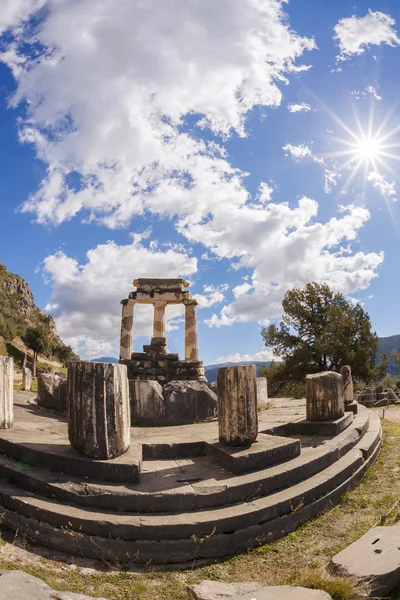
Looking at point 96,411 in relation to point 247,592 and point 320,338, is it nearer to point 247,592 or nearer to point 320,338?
point 247,592

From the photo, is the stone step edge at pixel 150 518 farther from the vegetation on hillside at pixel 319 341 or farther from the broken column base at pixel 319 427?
the vegetation on hillside at pixel 319 341

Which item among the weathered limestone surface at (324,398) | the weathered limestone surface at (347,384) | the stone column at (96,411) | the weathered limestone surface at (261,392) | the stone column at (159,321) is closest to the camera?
the stone column at (96,411)

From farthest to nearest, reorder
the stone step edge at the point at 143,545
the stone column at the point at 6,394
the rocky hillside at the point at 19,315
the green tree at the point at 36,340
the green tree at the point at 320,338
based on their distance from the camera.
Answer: the rocky hillside at the point at 19,315
the green tree at the point at 36,340
the green tree at the point at 320,338
the stone column at the point at 6,394
the stone step edge at the point at 143,545

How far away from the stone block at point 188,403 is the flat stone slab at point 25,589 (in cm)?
595

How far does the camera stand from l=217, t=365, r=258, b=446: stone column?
640cm

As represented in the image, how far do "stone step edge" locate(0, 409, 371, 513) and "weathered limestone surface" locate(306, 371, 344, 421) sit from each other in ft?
8.10

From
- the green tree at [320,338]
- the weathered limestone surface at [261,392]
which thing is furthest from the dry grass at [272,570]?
the green tree at [320,338]

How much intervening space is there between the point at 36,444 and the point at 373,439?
21.0ft

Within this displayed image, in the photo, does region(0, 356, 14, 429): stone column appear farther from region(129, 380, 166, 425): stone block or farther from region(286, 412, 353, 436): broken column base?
region(286, 412, 353, 436): broken column base

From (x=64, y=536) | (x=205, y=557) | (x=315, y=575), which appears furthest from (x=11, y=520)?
(x=315, y=575)

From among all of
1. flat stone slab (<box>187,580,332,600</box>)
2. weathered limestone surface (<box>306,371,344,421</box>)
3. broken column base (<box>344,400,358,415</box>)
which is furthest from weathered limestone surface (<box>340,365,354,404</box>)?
flat stone slab (<box>187,580,332,600</box>)

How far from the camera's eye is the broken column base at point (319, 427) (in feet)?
26.3

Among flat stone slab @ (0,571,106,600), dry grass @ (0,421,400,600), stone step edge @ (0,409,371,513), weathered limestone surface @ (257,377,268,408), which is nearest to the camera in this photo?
flat stone slab @ (0,571,106,600)

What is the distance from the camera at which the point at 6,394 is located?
728cm
